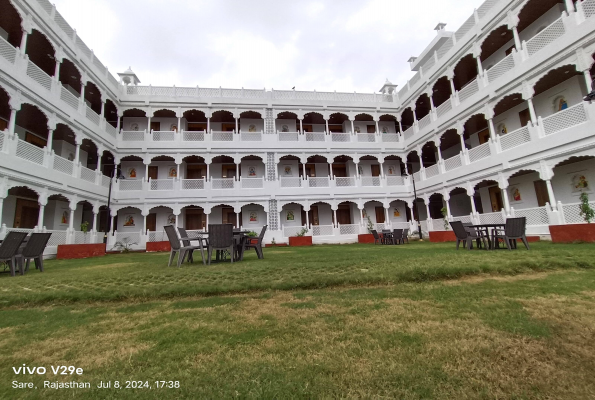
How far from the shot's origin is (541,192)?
45.5ft

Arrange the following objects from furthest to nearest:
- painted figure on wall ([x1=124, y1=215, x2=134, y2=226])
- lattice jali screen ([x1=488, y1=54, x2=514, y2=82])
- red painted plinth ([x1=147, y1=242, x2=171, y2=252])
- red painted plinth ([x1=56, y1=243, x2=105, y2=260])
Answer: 1. painted figure on wall ([x1=124, y1=215, x2=134, y2=226])
2. red painted plinth ([x1=147, y1=242, x2=171, y2=252])
3. lattice jali screen ([x1=488, y1=54, x2=514, y2=82])
4. red painted plinth ([x1=56, y1=243, x2=105, y2=260])

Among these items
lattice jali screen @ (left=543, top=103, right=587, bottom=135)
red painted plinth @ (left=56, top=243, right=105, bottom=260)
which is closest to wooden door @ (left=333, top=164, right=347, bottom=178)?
lattice jali screen @ (left=543, top=103, right=587, bottom=135)

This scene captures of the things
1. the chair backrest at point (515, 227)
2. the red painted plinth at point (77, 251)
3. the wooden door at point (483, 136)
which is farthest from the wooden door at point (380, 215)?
the red painted plinth at point (77, 251)

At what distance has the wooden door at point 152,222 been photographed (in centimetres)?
1979

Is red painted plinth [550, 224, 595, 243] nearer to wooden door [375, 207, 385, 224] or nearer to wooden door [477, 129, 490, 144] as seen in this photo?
wooden door [477, 129, 490, 144]

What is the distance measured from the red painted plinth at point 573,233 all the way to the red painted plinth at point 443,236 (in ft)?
14.8

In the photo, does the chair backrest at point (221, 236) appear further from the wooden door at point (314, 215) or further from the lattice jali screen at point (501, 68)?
the lattice jali screen at point (501, 68)

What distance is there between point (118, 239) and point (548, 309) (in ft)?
67.5

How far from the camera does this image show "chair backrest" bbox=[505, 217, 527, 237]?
25.6ft

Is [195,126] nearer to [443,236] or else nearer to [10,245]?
[10,245]

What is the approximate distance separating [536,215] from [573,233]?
324 cm

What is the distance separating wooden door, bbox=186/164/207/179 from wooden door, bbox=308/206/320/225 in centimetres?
891

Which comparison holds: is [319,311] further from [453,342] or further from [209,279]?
[209,279]

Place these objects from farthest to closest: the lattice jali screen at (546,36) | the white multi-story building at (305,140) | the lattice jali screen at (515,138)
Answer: the lattice jali screen at (515,138)
the white multi-story building at (305,140)
the lattice jali screen at (546,36)
